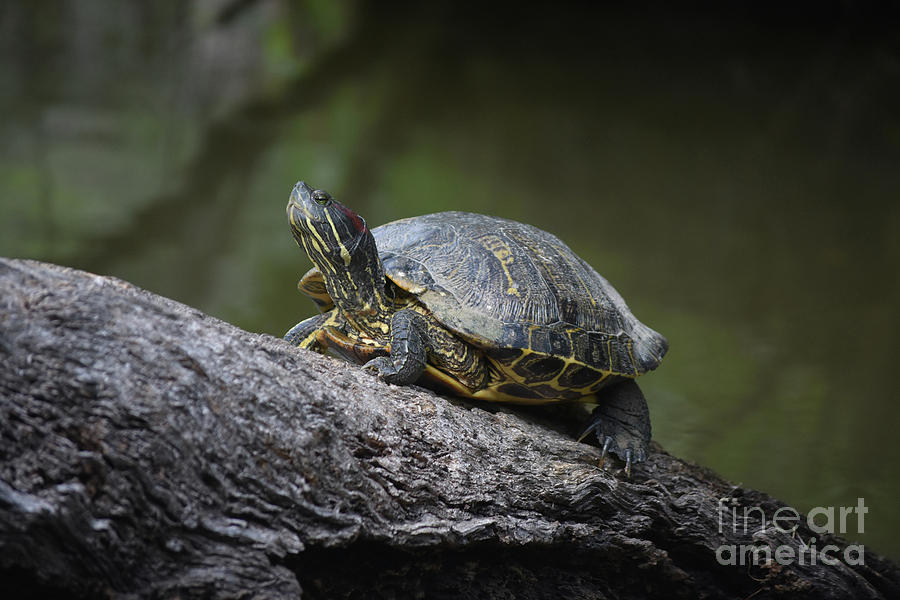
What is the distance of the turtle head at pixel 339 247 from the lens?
215cm

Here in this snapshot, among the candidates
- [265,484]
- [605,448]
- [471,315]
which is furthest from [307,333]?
[605,448]

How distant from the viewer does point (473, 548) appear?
1.82 metres

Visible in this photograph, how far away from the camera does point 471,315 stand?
2.15 metres

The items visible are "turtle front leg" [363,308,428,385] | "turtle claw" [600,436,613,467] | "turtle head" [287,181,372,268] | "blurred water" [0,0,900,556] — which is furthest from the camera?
"blurred water" [0,0,900,556]

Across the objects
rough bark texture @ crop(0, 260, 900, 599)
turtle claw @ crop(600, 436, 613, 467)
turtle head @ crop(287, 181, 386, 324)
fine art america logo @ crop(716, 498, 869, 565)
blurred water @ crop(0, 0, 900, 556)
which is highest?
blurred water @ crop(0, 0, 900, 556)

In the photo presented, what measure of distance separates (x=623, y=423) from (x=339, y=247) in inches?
46.2

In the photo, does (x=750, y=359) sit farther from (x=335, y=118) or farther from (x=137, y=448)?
(x=335, y=118)

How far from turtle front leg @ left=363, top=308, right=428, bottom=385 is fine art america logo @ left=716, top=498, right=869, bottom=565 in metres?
1.12

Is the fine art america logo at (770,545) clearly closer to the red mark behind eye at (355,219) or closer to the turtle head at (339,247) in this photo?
the turtle head at (339,247)

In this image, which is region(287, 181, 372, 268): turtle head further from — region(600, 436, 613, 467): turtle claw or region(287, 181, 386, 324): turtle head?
region(600, 436, 613, 467): turtle claw

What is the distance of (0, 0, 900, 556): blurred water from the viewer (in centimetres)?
486

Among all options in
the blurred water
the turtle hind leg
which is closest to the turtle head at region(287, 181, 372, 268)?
the turtle hind leg

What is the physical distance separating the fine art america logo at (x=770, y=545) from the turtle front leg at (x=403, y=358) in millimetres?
1116

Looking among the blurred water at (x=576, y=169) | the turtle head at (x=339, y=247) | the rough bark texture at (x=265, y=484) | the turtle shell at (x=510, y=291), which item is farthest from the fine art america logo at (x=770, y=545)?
the blurred water at (x=576, y=169)
